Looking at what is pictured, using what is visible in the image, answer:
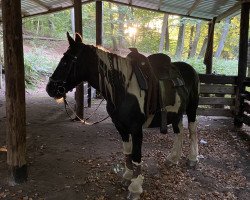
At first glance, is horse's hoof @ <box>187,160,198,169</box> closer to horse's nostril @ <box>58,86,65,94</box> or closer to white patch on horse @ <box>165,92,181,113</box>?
white patch on horse @ <box>165,92,181,113</box>

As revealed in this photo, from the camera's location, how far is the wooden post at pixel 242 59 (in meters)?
7.53

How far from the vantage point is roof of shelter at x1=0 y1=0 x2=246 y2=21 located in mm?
8211

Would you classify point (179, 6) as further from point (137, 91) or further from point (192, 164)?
point (137, 91)

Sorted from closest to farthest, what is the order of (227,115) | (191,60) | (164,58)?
(164,58)
(227,115)
(191,60)

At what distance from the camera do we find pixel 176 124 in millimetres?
4945

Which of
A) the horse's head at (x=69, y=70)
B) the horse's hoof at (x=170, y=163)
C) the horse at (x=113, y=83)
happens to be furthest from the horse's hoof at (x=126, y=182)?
the horse's head at (x=69, y=70)

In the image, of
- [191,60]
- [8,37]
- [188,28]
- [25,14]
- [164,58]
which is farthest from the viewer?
[188,28]

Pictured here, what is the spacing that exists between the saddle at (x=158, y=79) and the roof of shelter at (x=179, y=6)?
4.39 meters

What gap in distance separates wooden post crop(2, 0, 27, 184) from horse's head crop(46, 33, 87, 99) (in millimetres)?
473

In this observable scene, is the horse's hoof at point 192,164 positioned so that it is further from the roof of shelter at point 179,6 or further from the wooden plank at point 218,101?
the roof of shelter at point 179,6

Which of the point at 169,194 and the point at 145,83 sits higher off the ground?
the point at 145,83

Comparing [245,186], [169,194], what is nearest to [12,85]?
[169,194]

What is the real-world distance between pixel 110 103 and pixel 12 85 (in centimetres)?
134

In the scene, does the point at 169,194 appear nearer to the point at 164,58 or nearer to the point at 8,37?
the point at 164,58
